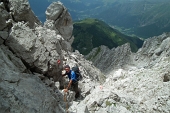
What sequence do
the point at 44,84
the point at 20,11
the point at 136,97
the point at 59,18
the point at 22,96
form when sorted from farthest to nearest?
the point at 59,18 → the point at 20,11 → the point at 136,97 → the point at 44,84 → the point at 22,96

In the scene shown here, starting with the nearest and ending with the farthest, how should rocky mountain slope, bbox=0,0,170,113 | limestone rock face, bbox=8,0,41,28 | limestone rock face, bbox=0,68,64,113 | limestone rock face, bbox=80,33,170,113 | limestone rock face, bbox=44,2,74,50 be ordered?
limestone rock face, bbox=0,68,64,113 → rocky mountain slope, bbox=0,0,170,113 → limestone rock face, bbox=80,33,170,113 → limestone rock face, bbox=8,0,41,28 → limestone rock face, bbox=44,2,74,50

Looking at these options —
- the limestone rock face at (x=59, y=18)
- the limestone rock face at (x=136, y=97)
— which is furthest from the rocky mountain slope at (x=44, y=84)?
the limestone rock face at (x=59, y=18)

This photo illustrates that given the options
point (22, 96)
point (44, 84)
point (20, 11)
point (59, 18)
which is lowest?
point (22, 96)

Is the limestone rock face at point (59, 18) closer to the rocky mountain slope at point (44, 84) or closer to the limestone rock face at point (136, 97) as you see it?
the rocky mountain slope at point (44, 84)

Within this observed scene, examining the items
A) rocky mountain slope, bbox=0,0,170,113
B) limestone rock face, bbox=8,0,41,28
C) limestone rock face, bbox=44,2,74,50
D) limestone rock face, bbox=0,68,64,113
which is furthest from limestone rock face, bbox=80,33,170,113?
limestone rock face, bbox=44,2,74,50

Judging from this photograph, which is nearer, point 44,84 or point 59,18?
point 44,84

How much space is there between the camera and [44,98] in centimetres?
1261

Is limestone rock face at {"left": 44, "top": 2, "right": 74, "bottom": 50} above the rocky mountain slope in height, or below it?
above

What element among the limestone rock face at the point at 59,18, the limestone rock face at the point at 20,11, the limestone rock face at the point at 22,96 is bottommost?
the limestone rock face at the point at 22,96

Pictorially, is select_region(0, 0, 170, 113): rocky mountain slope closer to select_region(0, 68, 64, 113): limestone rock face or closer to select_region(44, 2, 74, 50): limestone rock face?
select_region(0, 68, 64, 113): limestone rock face

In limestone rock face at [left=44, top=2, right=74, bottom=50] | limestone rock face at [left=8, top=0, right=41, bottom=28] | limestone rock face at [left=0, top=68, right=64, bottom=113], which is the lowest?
limestone rock face at [left=0, top=68, right=64, bottom=113]

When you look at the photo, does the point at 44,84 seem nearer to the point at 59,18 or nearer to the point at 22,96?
the point at 22,96

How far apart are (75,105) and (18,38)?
828cm

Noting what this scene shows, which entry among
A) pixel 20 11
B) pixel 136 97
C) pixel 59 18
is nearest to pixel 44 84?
pixel 136 97
